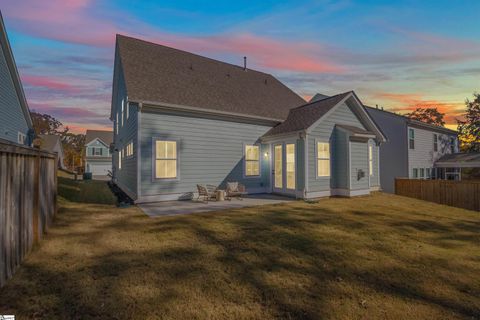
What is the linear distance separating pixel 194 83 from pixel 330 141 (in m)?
8.51

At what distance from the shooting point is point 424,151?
69.4 feet

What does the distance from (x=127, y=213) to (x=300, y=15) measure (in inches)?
467

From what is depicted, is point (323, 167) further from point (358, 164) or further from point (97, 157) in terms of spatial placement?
point (97, 157)

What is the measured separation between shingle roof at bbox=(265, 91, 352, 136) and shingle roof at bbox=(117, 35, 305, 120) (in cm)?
102

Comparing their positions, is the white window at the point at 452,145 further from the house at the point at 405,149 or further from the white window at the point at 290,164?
the white window at the point at 290,164

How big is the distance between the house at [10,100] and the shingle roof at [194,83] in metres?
5.42

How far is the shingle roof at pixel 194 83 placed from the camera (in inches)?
453

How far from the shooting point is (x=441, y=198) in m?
13.9

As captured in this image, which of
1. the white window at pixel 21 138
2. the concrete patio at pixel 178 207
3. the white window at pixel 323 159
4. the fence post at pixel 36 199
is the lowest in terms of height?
the concrete patio at pixel 178 207

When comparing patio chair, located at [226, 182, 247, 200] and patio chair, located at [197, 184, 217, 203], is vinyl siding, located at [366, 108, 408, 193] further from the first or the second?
patio chair, located at [197, 184, 217, 203]

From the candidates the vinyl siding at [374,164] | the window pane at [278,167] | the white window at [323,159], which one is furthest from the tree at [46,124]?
the vinyl siding at [374,164]

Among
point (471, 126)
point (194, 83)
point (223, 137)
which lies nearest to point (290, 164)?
point (223, 137)

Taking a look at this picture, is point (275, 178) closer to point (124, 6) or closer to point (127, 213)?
point (127, 213)

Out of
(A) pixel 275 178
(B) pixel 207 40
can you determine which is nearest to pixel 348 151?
(A) pixel 275 178
